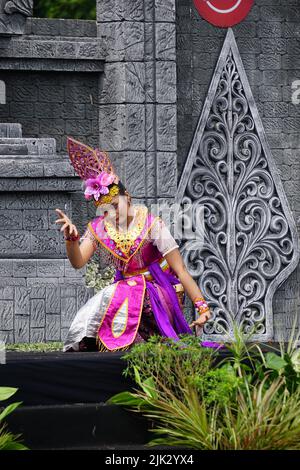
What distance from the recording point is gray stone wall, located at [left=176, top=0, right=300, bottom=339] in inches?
516

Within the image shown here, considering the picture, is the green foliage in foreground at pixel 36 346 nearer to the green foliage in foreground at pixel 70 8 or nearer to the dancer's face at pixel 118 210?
the dancer's face at pixel 118 210

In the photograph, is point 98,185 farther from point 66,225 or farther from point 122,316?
point 122,316

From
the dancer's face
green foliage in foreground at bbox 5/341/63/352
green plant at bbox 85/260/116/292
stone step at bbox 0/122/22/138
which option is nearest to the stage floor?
the dancer's face

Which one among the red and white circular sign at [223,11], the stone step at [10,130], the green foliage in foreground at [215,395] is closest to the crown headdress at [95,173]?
the green foliage in foreground at [215,395]

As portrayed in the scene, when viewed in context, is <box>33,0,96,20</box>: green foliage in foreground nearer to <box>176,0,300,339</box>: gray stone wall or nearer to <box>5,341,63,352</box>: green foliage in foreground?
<box>176,0,300,339</box>: gray stone wall

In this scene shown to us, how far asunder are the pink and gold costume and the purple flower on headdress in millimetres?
200

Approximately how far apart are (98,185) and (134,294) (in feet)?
2.39

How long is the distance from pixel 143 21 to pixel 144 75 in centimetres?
51

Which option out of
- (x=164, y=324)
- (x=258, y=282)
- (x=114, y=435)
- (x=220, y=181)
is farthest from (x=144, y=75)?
(x=114, y=435)

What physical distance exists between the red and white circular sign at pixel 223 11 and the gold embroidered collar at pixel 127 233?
5.13 m

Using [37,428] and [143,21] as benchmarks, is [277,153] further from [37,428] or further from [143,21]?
[37,428]

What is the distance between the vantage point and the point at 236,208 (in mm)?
13094
